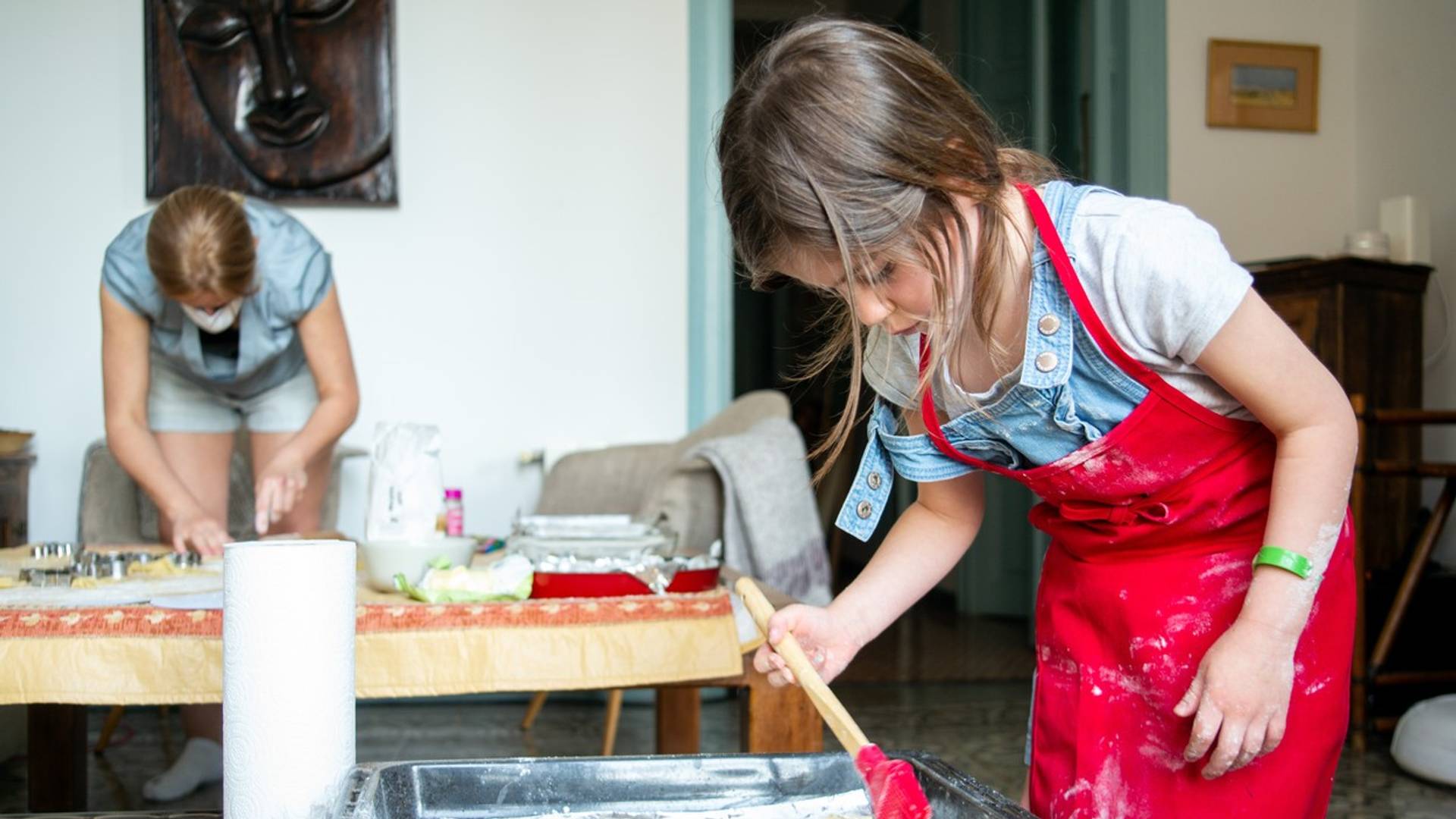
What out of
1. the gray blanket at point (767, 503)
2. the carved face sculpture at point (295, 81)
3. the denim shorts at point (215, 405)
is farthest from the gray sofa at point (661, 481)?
the carved face sculpture at point (295, 81)

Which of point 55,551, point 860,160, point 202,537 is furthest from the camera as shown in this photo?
point 202,537

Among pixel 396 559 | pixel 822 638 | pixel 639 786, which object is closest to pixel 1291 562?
pixel 822 638

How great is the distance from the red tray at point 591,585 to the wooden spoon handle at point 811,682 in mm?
406

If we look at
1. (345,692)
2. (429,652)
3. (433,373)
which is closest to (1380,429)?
(433,373)

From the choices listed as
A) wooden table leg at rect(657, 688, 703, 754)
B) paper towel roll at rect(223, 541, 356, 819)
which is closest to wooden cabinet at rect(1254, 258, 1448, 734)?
wooden table leg at rect(657, 688, 703, 754)

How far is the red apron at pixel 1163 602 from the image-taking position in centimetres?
90

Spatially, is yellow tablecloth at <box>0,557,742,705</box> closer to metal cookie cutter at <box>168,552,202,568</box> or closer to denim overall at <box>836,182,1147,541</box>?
denim overall at <box>836,182,1147,541</box>

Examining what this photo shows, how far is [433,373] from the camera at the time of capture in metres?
3.04

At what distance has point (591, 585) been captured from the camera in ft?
4.05

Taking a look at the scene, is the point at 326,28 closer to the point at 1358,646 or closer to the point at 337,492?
the point at 337,492

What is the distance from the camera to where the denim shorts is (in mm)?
2314

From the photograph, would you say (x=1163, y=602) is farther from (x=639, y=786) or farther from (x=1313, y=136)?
(x=1313, y=136)

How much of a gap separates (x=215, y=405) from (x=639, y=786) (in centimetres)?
190

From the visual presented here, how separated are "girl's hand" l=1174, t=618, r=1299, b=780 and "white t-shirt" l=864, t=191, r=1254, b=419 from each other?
7.1 inches
